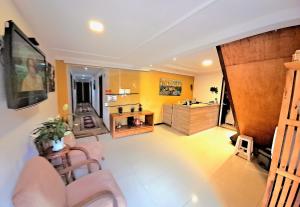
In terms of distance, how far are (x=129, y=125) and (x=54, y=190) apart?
3.19 metres

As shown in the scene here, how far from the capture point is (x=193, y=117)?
161 inches

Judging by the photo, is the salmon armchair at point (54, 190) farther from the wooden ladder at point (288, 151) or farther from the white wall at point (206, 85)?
the white wall at point (206, 85)

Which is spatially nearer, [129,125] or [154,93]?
[129,125]

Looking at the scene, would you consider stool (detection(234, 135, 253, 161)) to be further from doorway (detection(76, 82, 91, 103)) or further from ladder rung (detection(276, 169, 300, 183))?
doorway (detection(76, 82, 91, 103))

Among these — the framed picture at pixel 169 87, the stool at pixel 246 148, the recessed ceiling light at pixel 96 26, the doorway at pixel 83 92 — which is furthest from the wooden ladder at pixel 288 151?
the doorway at pixel 83 92

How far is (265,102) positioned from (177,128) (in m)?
2.79

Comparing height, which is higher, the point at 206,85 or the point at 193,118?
the point at 206,85

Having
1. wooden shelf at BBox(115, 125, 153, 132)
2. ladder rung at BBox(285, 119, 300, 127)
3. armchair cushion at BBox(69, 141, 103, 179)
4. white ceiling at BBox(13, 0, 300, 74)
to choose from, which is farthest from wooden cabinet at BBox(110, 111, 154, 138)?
ladder rung at BBox(285, 119, 300, 127)

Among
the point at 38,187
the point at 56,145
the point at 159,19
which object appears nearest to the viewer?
the point at 38,187

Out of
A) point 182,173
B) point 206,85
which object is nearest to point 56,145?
point 182,173

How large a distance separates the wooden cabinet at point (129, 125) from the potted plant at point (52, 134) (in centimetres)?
210

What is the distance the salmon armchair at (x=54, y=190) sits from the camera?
808mm

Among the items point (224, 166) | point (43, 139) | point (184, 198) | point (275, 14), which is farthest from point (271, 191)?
point (43, 139)

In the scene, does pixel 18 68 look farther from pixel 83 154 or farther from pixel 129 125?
pixel 129 125
